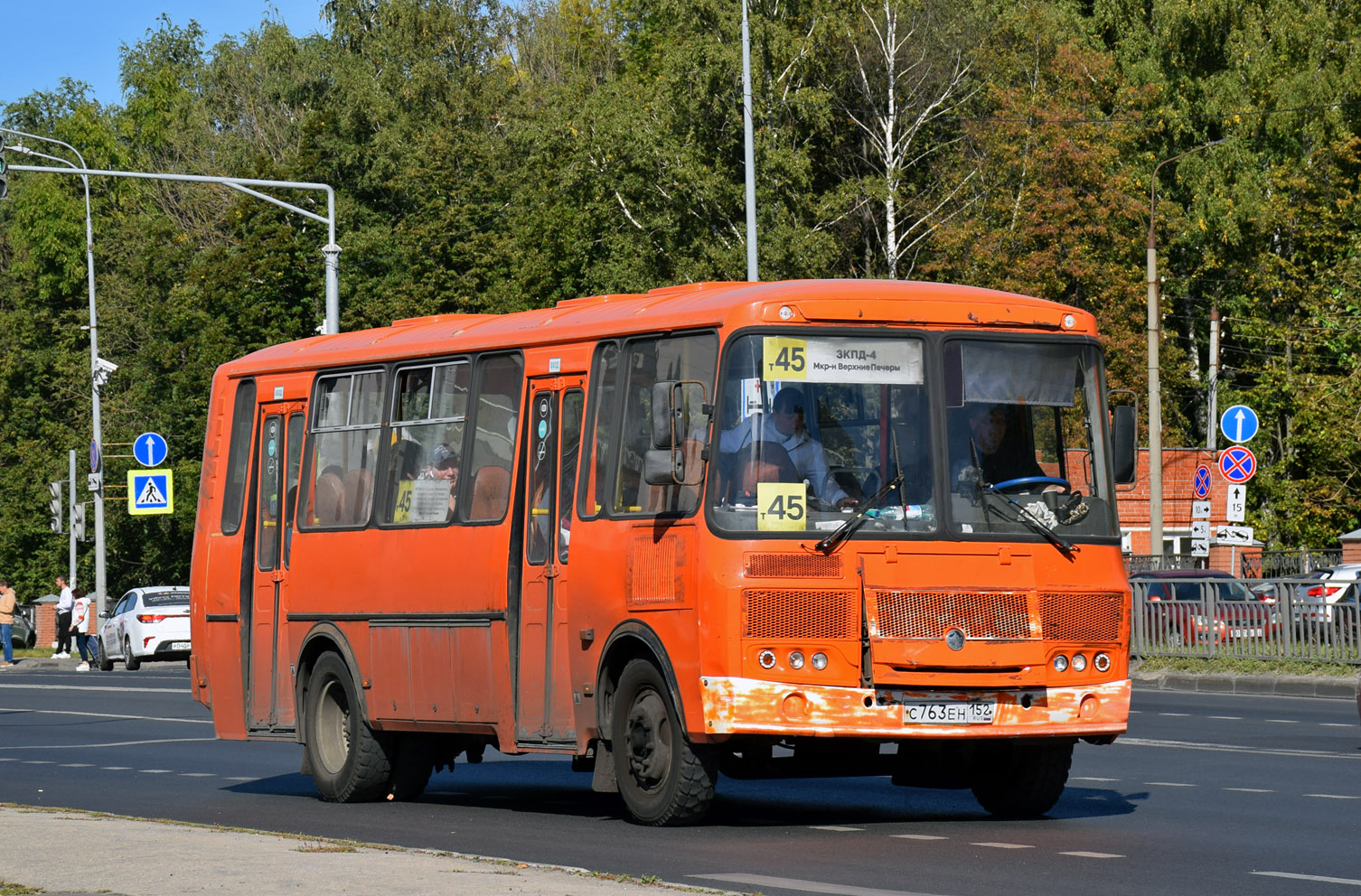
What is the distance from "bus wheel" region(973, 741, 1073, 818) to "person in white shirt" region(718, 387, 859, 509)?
1.92 m

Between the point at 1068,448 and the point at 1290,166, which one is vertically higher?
the point at 1290,166

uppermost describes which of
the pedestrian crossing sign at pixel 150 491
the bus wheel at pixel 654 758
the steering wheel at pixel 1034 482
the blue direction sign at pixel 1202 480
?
the pedestrian crossing sign at pixel 150 491

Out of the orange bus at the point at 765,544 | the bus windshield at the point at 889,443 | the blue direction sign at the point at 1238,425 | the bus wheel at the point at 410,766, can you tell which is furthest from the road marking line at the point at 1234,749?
the blue direction sign at the point at 1238,425

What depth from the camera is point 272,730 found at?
1623 centimetres

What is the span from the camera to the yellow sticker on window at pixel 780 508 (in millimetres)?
12203

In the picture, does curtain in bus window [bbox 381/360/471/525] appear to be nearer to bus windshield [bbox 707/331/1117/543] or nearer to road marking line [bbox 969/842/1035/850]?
bus windshield [bbox 707/331/1117/543]

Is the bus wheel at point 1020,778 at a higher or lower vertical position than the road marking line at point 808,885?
higher

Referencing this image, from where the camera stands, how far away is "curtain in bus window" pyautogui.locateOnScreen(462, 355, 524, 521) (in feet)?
46.6

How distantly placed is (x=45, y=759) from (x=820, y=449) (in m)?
10.1

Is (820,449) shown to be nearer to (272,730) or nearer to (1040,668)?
(1040,668)

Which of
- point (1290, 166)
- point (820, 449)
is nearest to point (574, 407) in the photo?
point (820, 449)

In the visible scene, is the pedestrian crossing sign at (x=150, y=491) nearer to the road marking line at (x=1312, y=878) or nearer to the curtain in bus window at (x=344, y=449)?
the curtain in bus window at (x=344, y=449)

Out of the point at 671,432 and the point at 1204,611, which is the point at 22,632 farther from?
the point at 671,432

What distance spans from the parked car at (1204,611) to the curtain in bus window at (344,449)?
18.5 metres
